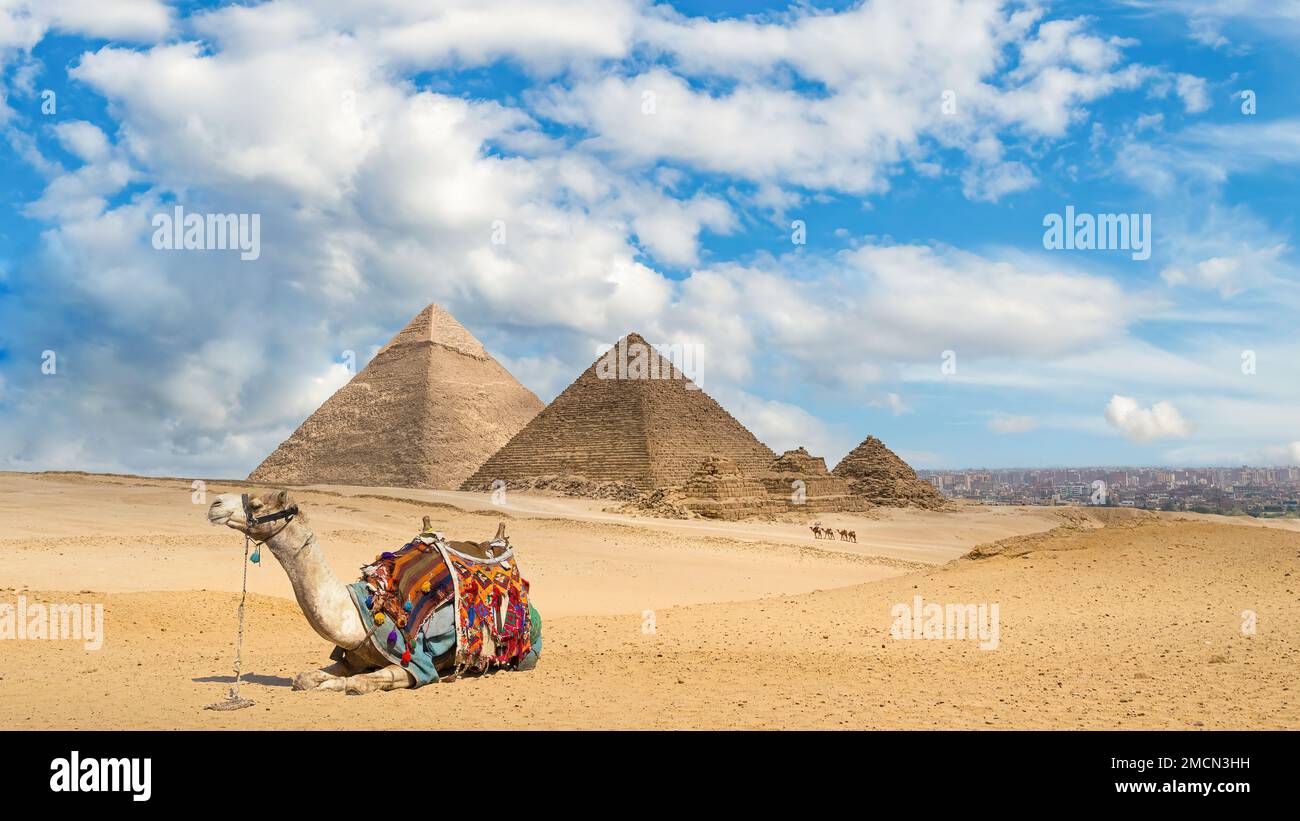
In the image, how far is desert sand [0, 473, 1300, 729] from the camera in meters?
5.81

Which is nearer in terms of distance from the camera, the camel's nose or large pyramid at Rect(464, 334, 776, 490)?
the camel's nose

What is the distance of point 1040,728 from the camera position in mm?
5277

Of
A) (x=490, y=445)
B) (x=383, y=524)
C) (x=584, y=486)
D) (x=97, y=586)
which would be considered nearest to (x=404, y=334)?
(x=490, y=445)

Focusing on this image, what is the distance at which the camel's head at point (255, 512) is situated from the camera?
6.05 m

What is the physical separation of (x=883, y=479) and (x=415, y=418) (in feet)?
141

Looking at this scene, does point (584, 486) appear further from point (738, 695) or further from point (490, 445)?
point (738, 695)

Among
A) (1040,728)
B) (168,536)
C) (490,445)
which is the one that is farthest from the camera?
(490,445)

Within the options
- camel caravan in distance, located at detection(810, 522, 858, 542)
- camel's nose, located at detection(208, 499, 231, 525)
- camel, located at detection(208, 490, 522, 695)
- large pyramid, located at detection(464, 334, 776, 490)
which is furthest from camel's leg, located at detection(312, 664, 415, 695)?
large pyramid, located at detection(464, 334, 776, 490)

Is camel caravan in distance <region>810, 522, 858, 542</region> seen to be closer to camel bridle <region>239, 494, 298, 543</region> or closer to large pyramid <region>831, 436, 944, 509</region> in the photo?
large pyramid <region>831, 436, 944, 509</region>

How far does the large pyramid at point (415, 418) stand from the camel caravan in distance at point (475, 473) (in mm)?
161

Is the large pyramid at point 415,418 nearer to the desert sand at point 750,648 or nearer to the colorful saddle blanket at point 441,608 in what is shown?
the desert sand at point 750,648

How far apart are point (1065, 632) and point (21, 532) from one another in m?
19.0

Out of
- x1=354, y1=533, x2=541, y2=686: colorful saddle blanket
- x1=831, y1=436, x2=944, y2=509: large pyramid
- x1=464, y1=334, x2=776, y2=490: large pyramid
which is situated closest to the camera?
x1=354, y1=533, x2=541, y2=686: colorful saddle blanket

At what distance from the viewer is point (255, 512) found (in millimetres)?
6227
